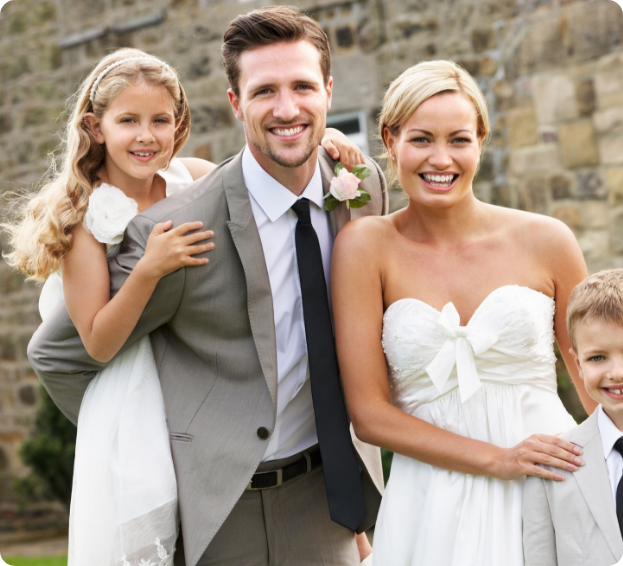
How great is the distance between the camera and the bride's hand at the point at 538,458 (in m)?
2.27

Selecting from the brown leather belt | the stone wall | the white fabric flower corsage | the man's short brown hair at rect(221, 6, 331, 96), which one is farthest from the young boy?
the stone wall

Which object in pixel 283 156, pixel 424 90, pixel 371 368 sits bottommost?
pixel 371 368

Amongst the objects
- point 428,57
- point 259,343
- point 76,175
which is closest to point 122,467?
point 259,343

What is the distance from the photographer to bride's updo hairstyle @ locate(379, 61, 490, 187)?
262cm

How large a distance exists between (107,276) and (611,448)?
1695mm

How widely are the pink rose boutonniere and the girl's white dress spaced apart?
0.72 metres

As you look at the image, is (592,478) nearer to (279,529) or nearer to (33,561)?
(279,529)

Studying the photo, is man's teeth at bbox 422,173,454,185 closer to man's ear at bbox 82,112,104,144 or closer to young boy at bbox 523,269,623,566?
young boy at bbox 523,269,623,566

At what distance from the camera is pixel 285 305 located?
9.25 feet

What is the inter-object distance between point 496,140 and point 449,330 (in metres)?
4.19

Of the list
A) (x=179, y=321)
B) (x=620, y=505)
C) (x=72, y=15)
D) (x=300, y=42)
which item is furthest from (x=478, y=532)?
(x=72, y=15)

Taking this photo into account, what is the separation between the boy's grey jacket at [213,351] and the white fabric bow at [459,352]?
54cm

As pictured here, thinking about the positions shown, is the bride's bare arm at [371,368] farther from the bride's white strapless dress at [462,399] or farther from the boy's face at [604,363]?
the boy's face at [604,363]

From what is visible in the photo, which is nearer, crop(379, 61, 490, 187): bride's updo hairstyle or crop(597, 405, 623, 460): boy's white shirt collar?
crop(597, 405, 623, 460): boy's white shirt collar
